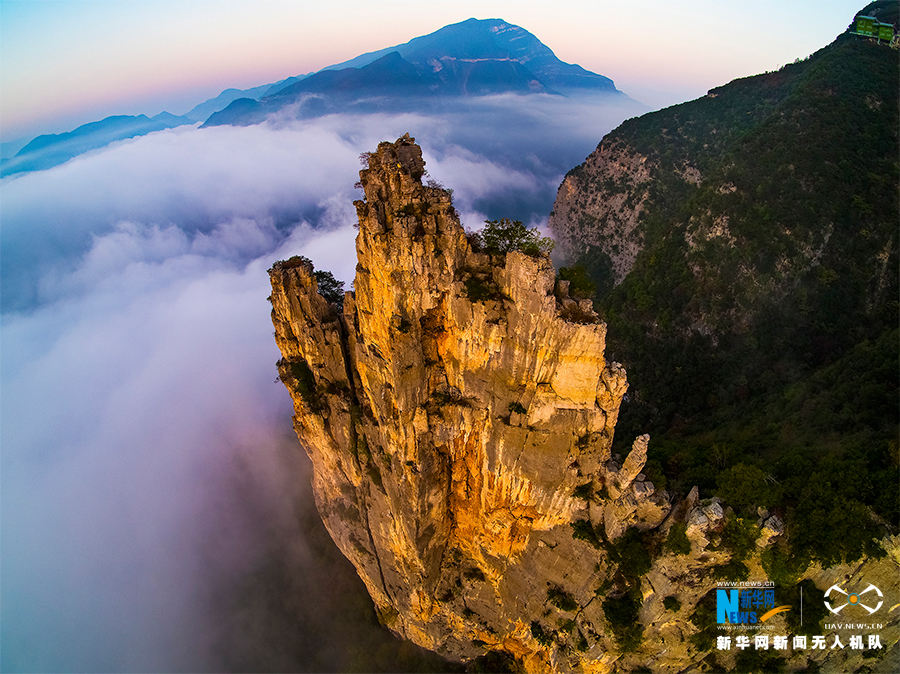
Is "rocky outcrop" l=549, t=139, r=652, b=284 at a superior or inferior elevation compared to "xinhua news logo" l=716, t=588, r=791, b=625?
superior

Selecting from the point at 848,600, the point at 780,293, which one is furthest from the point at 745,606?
the point at 780,293

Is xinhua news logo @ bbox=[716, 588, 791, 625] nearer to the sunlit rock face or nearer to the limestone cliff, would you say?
the limestone cliff

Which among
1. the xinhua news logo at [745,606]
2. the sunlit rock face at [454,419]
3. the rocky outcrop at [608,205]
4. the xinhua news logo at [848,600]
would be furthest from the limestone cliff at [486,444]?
the rocky outcrop at [608,205]

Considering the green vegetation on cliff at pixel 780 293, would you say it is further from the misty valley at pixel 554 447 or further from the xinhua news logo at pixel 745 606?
the xinhua news logo at pixel 745 606

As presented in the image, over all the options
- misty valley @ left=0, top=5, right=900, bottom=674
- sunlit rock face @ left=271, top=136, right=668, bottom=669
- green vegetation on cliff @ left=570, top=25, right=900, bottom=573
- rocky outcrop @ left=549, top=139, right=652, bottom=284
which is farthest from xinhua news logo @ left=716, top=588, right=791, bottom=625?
rocky outcrop @ left=549, top=139, right=652, bottom=284

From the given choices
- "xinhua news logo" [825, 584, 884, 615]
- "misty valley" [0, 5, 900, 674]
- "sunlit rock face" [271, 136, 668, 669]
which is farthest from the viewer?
"misty valley" [0, 5, 900, 674]

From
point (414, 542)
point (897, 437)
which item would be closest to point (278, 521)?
point (414, 542)

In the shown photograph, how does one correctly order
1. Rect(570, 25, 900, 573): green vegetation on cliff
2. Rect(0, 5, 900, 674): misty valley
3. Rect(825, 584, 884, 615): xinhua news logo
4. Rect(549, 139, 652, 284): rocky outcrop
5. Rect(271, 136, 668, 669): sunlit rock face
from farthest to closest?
1. Rect(549, 139, 652, 284): rocky outcrop
2. Rect(570, 25, 900, 573): green vegetation on cliff
3. Rect(0, 5, 900, 674): misty valley
4. Rect(825, 584, 884, 615): xinhua news logo
5. Rect(271, 136, 668, 669): sunlit rock face

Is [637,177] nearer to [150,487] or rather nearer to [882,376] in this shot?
[882,376]
